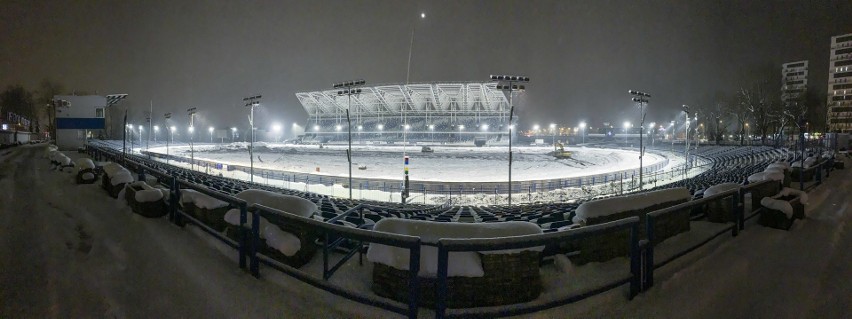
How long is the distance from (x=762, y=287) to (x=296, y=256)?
18.7 feet

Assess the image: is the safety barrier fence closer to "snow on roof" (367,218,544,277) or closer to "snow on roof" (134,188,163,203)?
"snow on roof" (367,218,544,277)

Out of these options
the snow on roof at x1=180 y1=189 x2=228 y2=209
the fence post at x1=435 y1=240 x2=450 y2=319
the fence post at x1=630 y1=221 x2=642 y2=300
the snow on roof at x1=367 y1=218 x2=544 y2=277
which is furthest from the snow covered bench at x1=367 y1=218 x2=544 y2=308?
the snow on roof at x1=180 y1=189 x2=228 y2=209

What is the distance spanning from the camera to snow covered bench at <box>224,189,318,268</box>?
460 cm

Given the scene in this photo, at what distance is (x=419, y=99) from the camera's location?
9912 cm

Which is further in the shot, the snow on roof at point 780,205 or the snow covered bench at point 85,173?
the snow covered bench at point 85,173

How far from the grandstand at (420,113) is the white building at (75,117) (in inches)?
2097

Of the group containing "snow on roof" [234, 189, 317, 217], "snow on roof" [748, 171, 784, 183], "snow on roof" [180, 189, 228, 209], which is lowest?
"snow on roof" [180, 189, 228, 209]

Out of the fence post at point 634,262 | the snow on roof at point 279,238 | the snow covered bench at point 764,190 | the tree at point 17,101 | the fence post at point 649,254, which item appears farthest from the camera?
the tree at point 17,101

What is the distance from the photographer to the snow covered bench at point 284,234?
4.60m

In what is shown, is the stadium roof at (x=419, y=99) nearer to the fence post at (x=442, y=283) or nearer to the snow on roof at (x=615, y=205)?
the snow on roof at (x=615, y=205)

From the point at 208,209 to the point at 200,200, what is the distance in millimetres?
345

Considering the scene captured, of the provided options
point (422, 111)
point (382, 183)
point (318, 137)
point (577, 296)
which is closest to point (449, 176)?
point (382, 183)

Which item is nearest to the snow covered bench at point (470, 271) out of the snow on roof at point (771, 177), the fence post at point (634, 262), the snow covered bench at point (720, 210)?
the fence post at point (634, 262)

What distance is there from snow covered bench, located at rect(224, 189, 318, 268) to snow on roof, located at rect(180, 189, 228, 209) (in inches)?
42.7
